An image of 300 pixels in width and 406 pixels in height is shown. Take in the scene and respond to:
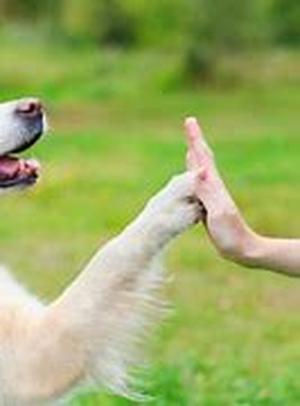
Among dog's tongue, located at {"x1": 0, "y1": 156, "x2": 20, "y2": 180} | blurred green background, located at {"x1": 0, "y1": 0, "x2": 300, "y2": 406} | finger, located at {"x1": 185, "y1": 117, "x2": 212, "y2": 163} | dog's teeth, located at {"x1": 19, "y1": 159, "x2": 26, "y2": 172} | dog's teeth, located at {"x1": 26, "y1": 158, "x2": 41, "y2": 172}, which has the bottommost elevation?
blurred green background, located at {"x1": 0, "y1": 0, "x2": 300, "y2": 406}

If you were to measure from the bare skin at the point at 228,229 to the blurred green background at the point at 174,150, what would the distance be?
1165 mm

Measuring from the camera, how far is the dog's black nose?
684 centimetres

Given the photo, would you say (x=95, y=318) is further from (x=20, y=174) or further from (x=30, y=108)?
(x=30, y=108)

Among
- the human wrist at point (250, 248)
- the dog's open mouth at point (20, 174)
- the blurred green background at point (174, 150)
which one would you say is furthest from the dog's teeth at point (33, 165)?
the blurred green background at point (174, 150)

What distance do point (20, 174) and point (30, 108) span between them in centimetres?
45

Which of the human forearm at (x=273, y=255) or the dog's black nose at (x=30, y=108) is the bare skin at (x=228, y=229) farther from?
the dog's black nose at (x=30, y=108)

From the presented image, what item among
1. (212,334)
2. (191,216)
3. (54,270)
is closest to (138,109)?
(54,270)

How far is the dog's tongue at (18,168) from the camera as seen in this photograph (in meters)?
6.50

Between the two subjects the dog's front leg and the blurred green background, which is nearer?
the dog's front leg

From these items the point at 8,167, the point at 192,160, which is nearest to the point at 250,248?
the point at 192,160

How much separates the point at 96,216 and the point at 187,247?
2869 millimetres

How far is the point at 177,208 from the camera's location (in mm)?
6562

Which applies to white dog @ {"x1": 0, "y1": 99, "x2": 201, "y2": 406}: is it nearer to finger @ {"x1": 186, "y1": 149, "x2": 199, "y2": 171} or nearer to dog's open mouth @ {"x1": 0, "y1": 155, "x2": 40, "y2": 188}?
dog's open mouth @ {"x1": 0, "y1": 155, "x2": 40, "y2": 188}

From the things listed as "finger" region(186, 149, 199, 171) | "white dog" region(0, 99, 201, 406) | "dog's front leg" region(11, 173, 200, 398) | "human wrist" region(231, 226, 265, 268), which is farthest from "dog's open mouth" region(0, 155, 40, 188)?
"human wrist" region(231, 226, 265, 268)
